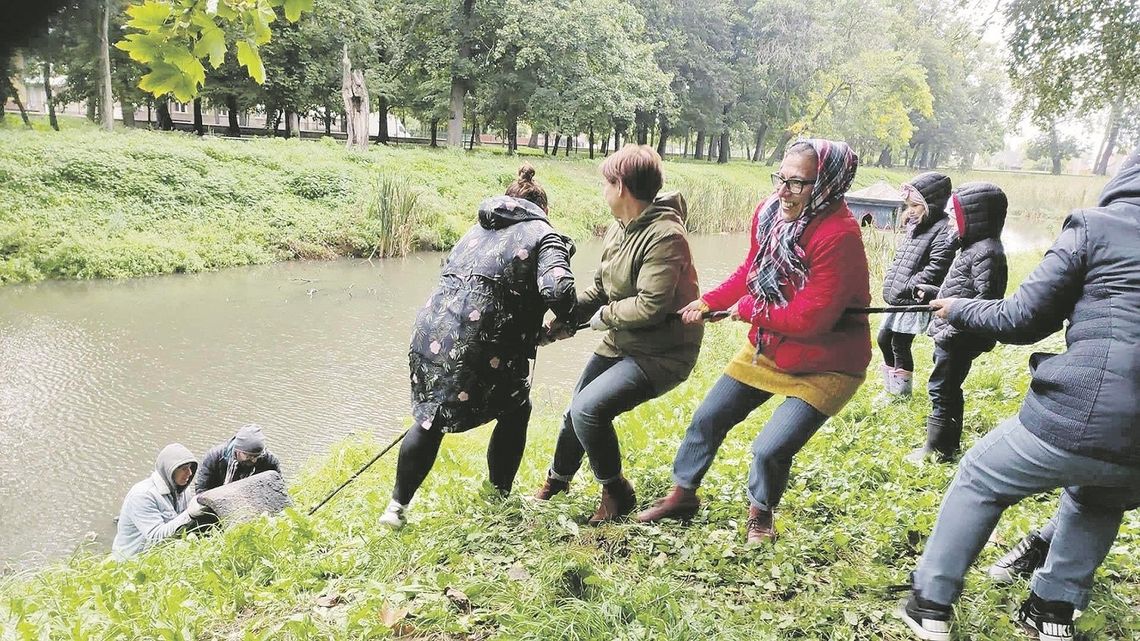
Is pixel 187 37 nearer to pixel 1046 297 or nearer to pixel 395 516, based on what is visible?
pixel 395 516

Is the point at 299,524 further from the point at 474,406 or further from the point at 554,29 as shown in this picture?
the point at 554,29

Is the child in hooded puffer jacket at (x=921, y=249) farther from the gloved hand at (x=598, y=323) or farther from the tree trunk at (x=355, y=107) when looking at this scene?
the tree trunk at (x=355, y=107)

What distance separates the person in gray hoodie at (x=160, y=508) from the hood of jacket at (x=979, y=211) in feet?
15.5

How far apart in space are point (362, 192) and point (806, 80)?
27.9 metres

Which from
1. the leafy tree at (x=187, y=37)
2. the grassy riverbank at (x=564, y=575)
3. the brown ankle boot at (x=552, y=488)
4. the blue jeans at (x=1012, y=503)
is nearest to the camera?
the blue jeans at (x=1012, y=503)

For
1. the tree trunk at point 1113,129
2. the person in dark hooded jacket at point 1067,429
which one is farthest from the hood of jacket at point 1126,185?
the tree trunk at point 1113,129

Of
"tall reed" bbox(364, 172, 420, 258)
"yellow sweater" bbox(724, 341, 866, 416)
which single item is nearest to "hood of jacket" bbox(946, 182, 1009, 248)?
"yellow sweater" bbox(724, 341, 866, 416)

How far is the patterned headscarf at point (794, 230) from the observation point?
271 cm

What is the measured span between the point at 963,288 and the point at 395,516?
120 inches

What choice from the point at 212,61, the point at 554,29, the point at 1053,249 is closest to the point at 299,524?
the point at 212,61

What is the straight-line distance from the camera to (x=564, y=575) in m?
2.69

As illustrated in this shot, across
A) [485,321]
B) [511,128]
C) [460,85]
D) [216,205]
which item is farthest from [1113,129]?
[511,128]

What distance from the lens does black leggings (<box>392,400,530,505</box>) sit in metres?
3.11

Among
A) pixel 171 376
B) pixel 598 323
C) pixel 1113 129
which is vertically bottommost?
pixel 171 376
